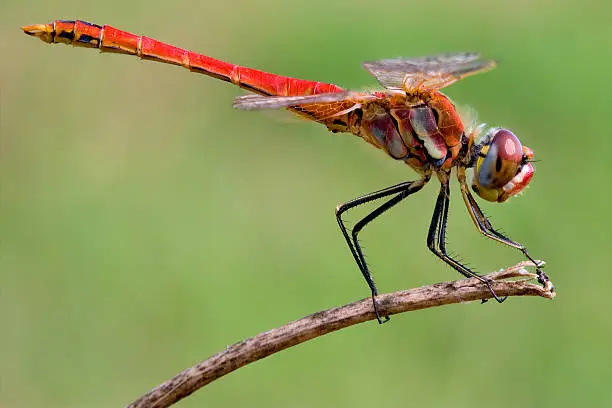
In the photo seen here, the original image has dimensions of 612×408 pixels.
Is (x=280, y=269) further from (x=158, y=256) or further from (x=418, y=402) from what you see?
(x=418, y=402)

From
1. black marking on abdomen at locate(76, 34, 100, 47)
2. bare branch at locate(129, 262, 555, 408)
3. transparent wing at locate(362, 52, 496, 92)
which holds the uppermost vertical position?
black marking on abdomen at locate(76, 34, 100, 47)

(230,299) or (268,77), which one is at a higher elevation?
(268,77)

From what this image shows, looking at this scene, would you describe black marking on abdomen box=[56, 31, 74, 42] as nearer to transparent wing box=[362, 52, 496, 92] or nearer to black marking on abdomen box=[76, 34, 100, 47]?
black marking on abdomen box=[76, 34, 100, 47]

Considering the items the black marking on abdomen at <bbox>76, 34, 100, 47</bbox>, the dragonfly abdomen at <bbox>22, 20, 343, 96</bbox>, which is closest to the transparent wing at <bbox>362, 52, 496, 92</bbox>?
the dragonfly abdomen at <bbox>22, 20, 343, 96</bbox>

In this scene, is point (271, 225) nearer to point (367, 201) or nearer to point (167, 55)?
point (167, 55)

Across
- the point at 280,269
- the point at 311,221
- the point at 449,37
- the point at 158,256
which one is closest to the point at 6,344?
the point at 158,256
